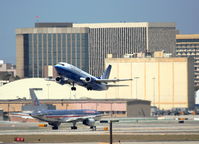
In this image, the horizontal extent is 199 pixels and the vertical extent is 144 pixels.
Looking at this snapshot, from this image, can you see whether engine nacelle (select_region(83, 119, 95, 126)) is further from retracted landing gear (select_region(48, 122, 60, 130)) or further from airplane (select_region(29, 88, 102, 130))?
retracted landing gear (select_region(48, 122, 60, 130))

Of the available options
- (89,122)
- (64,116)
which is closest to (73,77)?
(89,122)

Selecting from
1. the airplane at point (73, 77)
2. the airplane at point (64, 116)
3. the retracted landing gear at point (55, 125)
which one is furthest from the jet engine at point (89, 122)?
the airplane at point (73, 77)

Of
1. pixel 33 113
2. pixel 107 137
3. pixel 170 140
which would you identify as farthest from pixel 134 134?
pixel 33 113

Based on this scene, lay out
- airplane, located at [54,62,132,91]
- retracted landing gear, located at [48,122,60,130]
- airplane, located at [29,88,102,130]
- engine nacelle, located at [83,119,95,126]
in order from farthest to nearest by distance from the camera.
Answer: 1. airplane, located at [29,88,102,130]
2. engine nacelle, located at [83,119,95,126]
3. retracted landing gear, located at [48,122,60,130]
4. airplane, located at [54,62,132,91]

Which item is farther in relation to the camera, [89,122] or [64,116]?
[64,116]

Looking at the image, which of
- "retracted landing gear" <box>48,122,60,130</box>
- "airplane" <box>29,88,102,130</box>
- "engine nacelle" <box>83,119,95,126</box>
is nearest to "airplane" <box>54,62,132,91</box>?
"engine nacelle" <box>83,119,95,126</box>

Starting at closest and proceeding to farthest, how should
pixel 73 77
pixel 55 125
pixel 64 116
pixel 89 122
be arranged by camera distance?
1. pixel 73 77
2. pixel 89 122
3. pixel 55 125
4. pixel 64 116

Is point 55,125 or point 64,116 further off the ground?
point 64,116

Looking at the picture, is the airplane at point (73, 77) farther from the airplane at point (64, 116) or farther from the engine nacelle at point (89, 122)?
the airplane at point (64, 116)

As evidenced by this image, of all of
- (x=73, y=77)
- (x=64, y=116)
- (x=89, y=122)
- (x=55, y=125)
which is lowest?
(x=55, y=125)

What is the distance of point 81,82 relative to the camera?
127m

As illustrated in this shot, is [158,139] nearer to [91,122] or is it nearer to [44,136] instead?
[44,136]

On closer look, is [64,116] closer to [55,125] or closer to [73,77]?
[55,125]

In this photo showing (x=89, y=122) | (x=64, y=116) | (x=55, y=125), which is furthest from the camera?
(x=64, y=116)
